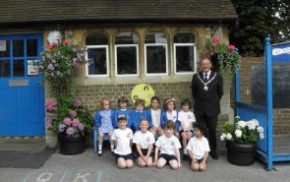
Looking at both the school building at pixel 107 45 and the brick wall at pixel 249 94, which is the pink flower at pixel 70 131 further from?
the brick wall at pixel 249 94

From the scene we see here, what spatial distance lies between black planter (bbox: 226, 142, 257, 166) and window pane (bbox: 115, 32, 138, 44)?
3085 millimetres

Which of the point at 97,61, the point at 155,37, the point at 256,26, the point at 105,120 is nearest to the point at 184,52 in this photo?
the point at 155,37

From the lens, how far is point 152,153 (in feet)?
26.5

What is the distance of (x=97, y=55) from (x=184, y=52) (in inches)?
73.7

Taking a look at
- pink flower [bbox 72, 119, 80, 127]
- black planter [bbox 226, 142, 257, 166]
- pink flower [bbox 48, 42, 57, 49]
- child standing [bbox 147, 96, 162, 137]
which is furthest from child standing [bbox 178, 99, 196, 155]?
pink flower [bbox 48, 42, 57, 49]

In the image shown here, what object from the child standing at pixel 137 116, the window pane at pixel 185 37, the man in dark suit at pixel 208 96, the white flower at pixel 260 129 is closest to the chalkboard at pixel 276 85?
the white flower at pixel 260 129

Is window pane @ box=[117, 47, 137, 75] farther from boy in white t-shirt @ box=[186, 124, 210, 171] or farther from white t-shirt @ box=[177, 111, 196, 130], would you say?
boy in white t-shirt @ box=[186, 124, 210, 171]

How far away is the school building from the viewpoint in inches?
364

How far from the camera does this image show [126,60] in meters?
9.53

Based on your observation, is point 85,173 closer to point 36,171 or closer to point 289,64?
point 36,171

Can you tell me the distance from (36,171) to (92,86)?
2.49 m

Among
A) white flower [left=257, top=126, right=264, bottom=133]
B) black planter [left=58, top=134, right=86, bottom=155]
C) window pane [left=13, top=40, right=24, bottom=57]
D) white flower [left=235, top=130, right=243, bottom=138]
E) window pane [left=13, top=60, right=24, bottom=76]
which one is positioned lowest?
black planter [left=58, top=134, right=86, bottom=155]

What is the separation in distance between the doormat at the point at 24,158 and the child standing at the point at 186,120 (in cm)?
258

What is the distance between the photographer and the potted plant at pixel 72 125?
852 centimetres
